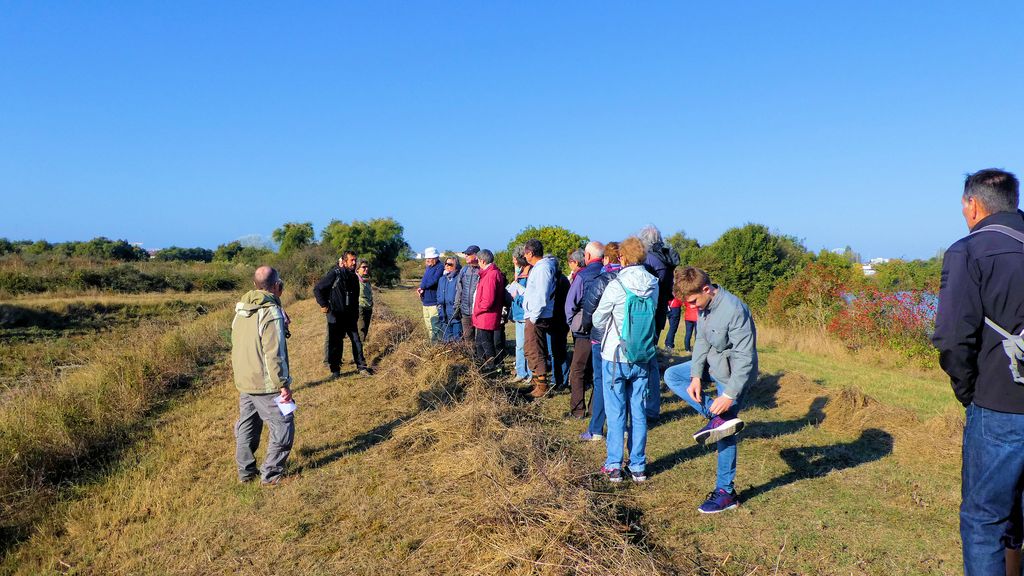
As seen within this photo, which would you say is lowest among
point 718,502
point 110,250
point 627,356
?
point 718,502

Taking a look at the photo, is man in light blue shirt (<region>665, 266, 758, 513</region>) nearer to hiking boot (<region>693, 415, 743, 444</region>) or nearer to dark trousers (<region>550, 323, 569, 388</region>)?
hiking boot (<region>693, 415, 743, 444</region>)

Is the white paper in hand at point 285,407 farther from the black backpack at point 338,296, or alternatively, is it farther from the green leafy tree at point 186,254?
the green leafy tree at point 186,254

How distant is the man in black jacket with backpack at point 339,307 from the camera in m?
9.04

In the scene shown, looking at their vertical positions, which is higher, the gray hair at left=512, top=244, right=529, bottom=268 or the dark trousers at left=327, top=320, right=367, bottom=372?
the gray hair at left=512, top=244, right=529, bottom=268

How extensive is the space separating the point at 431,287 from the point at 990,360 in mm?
9022

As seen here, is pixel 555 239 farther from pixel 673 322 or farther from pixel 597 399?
pixel 597 399

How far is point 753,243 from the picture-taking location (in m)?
28.7

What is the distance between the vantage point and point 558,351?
847 cm

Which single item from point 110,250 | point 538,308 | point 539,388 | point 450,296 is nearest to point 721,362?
point 538,308

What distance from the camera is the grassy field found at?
3.74 m

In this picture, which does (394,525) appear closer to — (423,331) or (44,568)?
(44,568)

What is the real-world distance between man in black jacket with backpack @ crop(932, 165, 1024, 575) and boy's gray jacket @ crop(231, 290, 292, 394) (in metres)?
4.80

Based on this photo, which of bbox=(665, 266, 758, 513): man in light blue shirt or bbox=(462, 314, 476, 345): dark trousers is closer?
bbox=(665, 266, 758, 513): man in light blue shirt

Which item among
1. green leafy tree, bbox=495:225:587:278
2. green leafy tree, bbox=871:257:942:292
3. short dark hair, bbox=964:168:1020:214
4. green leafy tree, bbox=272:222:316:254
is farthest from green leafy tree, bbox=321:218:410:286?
short dark hair, bbox=964:168:1020:214
